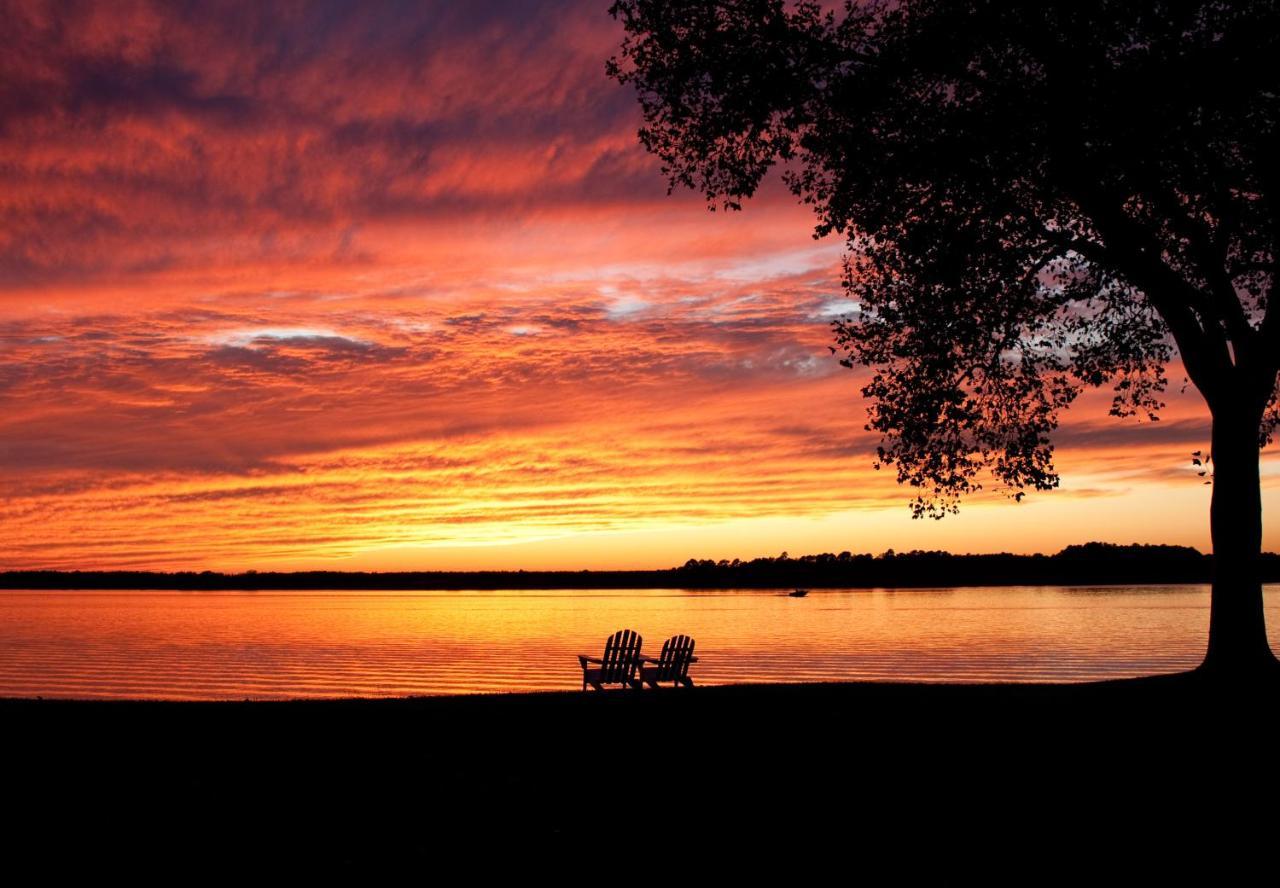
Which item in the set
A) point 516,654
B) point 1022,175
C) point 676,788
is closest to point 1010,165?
point 1022,175

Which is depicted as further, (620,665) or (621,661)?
(620,665)

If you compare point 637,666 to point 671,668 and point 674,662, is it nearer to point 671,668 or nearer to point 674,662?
point 671,668

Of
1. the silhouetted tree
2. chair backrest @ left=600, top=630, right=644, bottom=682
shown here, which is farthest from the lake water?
the silhouetted tree

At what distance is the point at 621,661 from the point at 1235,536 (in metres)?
12.3

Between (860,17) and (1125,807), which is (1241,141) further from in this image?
(1125,807)

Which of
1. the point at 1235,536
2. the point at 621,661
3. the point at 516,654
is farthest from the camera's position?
the point at 516,654

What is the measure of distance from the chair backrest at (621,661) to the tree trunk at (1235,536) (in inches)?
449

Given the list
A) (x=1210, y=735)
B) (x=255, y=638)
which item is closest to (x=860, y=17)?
(x=1210, y=735)

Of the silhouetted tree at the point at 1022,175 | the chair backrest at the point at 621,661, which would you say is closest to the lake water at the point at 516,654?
the chair backrest at the point at 621,661

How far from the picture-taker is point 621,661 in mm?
23469

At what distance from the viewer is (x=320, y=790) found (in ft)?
33.0

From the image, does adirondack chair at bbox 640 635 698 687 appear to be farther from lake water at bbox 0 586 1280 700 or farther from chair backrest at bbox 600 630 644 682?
lake water at bbox 0 586 1280 700

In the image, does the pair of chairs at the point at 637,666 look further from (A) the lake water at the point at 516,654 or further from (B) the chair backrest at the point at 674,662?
(A) the lake water at the point at 516,654

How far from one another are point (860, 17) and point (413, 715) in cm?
1319
